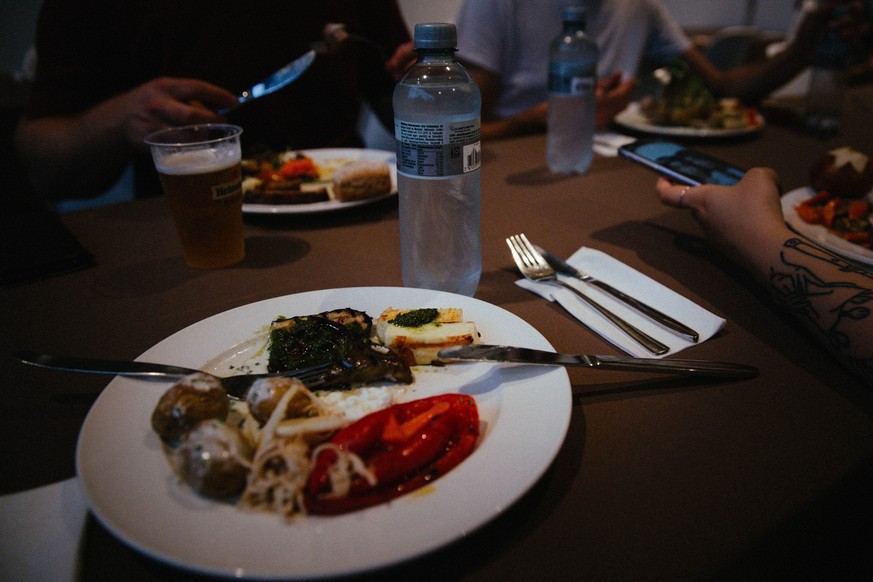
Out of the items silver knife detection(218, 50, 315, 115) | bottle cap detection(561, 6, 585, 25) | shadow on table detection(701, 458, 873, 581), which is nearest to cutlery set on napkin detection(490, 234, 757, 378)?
shadow on table detection(701, 458, 873, 581)

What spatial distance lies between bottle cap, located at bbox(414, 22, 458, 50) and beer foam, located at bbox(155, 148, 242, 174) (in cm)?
64

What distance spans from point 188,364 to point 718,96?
357 cm

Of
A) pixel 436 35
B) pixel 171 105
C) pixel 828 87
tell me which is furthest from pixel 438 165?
pixel 828 87

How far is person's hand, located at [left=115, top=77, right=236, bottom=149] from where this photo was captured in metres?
1.81

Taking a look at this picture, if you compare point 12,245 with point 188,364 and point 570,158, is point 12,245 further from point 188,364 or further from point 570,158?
point 570,158

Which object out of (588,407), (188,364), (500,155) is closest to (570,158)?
(500,155)

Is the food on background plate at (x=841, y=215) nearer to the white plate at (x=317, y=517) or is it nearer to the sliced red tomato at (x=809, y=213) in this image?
the sliced red tomato at (x=809, y=213)

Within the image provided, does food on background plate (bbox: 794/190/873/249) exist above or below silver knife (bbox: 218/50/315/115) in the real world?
below

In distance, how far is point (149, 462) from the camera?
2.40ft

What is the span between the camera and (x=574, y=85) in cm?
196

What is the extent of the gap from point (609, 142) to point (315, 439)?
2.22 metres

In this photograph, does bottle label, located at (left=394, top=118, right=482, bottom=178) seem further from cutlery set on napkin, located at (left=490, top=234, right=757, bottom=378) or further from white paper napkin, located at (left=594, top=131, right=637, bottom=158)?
white paper napkin, located at (left=594, top=131, right=637, bottom=158)

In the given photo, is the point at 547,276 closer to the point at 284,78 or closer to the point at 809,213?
the point at 809,213

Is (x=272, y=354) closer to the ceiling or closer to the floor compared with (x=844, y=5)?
closer to the floor
